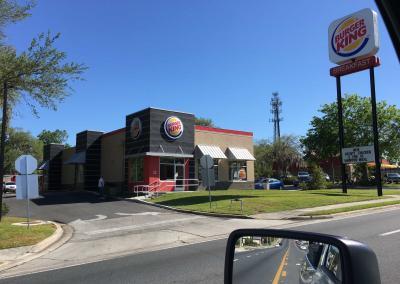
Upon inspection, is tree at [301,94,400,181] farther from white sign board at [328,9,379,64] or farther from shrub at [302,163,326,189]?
white sign board at [328,9,379,64]

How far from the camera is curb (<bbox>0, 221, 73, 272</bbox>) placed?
10844mm

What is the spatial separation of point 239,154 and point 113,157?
11.3 meters

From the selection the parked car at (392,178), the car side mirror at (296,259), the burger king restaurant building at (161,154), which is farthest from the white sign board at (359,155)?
the parked car at (392,178)

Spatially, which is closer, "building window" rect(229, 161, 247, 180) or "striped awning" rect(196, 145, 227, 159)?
"striped awning" rect(196, 145, 227, 159)

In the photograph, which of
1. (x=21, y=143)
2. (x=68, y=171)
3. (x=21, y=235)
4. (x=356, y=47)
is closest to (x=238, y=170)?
(x=356, y=47)

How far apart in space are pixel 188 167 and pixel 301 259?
3275 centimetres

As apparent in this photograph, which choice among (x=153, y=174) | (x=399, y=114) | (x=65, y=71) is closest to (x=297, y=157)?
(x=399, y=114)

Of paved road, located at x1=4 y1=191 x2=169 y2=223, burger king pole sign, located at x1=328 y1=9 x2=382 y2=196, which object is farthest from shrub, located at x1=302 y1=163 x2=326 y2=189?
paved road, located at x1=4 y1=191 x2=169 y2=223

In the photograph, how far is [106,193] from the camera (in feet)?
112

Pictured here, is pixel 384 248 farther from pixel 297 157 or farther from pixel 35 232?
pixel 297 157

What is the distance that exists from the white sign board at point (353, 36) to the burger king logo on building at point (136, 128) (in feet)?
50.9

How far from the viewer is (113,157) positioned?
38406 millimetres

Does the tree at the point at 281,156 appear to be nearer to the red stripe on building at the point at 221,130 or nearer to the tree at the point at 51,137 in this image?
the red stripe on building at the point at 221,130

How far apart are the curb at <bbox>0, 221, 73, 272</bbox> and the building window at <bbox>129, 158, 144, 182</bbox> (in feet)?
52.5
